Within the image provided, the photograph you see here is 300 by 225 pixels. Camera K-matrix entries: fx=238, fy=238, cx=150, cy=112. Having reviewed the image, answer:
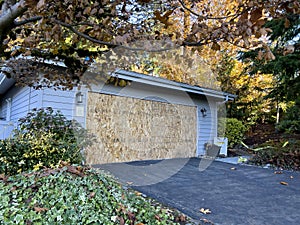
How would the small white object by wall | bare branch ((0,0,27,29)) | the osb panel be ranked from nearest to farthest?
1. bare branch ((0,0,27,29))
2. the osb panel
3. the small white object by wall

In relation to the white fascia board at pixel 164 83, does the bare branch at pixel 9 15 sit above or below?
below

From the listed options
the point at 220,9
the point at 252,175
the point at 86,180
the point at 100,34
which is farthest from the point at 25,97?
the point at 220,9

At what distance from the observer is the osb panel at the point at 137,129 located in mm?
6387

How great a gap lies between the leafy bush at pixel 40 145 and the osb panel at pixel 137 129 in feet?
4.62

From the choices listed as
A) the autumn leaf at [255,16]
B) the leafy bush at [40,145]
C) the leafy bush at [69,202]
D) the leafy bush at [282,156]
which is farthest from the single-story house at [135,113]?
the autumn leaf at [255,16]

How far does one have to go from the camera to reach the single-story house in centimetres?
607

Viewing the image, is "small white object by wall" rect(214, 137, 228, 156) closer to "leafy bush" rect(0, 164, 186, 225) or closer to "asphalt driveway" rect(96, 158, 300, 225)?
"asphalt driveway" rect(96, 158, 300, 225)

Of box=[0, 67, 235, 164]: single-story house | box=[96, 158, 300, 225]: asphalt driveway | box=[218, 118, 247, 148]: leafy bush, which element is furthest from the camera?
box=[218, 118, 247, 148]: leafy bush

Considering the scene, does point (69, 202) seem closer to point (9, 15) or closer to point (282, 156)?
point (9, 15)

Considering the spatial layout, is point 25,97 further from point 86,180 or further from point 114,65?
point 86,180

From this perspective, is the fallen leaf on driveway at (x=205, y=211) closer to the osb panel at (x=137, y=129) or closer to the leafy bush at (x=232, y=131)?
the osb panel at (x=137, y=129)

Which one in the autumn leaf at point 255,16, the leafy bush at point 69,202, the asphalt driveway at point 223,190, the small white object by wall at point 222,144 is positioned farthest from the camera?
the small white object by wall at point 222,144

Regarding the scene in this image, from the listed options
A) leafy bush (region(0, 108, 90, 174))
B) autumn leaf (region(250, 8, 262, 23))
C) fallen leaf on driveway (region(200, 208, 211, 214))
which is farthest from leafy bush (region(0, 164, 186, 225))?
autumn leaf (region(250, 8, 262, 23))

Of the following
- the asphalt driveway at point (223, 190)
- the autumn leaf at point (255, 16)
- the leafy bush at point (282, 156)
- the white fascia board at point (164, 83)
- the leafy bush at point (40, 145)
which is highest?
the white fascia board at point (164, 83)
